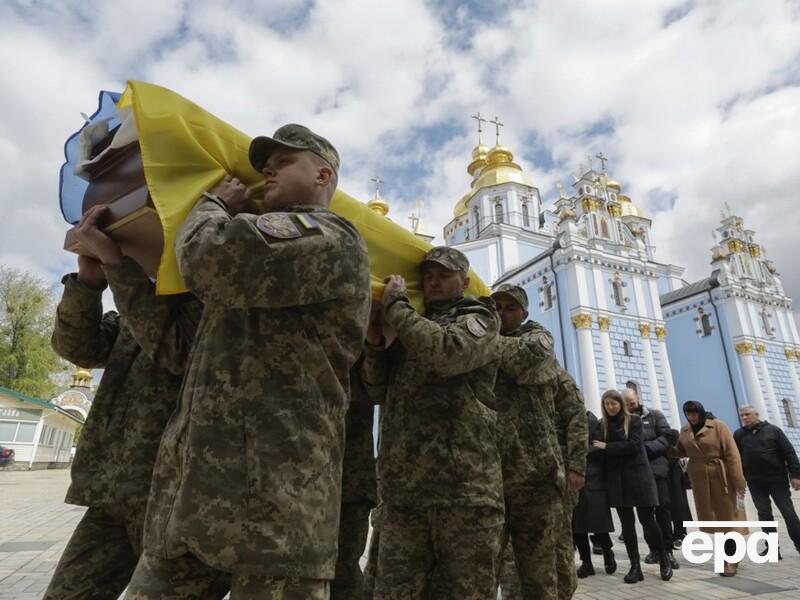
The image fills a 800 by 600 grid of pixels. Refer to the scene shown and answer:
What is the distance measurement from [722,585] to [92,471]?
4.96 meters

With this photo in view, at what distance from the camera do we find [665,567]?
4.92 m

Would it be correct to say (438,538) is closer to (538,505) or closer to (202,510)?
(538,505)

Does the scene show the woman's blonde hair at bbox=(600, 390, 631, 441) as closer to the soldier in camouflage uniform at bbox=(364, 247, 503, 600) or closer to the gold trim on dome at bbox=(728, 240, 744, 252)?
the soldier in camouflage uniform at bbox=(364, 247, 503, 600)

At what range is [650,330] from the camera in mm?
24594

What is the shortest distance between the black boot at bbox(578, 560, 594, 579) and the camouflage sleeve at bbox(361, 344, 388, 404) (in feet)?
11.7

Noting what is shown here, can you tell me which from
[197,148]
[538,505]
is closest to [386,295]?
[197,148]

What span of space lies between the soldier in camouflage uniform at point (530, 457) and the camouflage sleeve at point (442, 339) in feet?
1.73

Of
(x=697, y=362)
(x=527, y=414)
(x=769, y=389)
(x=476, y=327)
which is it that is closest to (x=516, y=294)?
(x=527, y=414)

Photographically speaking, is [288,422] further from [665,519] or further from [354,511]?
[665,519]

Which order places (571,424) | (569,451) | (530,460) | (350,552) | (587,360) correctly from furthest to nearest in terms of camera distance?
(587,360)
(571,424)
(569,451)
(530,460)
(350,552)

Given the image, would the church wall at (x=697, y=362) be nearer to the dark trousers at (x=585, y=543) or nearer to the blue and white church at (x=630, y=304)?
the blue and white church at (x=630, y=304)

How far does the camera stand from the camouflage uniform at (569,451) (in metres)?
3.56

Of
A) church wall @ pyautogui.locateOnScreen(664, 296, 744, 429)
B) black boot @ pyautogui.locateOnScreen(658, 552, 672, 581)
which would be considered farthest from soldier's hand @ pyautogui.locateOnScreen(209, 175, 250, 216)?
church wall @ pyautogui.locateOnScreen(664, 296, 744, 429)

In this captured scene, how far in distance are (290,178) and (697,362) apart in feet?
103
